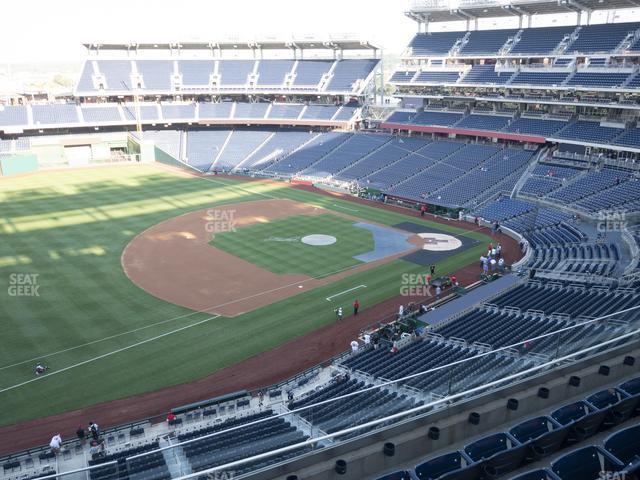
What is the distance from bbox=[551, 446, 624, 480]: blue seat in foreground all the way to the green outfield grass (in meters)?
16.8

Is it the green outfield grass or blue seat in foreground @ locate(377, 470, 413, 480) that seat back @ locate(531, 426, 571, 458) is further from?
the green outfield grass

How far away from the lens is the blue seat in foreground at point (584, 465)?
6855mm

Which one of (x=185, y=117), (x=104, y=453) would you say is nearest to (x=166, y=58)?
(x=185, y=117)

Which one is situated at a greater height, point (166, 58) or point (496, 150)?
point (166, 58)

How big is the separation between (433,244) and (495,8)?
113 feet

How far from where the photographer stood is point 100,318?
25922 mm

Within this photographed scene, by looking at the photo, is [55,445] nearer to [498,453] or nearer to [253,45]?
[498,453]

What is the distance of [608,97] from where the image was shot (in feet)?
156

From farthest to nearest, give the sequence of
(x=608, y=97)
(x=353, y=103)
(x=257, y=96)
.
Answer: (x=257, y=96)
(x=353, y=103)
(x=608, y=97)

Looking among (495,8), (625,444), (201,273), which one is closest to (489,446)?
(625,444)

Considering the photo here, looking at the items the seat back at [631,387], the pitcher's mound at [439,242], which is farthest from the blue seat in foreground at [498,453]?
the pitcher's mound at [439,242]

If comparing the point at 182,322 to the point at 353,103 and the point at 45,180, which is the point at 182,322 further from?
the point at 353,103

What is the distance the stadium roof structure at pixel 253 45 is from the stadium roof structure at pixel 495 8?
10173 mm

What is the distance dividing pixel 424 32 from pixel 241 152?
29839mm
